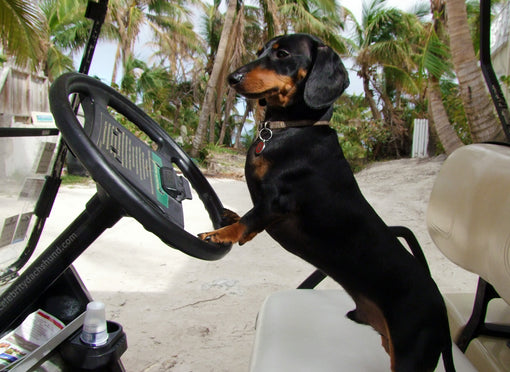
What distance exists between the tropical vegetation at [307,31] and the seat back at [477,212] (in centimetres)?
425

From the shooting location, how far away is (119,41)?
20.5 metres

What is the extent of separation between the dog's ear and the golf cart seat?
0.45 metres

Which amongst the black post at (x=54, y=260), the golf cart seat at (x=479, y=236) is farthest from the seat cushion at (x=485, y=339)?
the black post at (x=54, y=260)

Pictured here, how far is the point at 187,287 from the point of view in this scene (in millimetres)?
3354

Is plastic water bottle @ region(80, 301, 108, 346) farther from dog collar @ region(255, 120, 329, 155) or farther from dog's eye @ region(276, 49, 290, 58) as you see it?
dog's eye @ region(276, 49, 290, 58)

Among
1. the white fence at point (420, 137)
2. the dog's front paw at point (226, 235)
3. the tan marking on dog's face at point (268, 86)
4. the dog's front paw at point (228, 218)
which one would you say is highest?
the tan marking on dog's face at point (268, 86)

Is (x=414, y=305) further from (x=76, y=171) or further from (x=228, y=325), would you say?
(x=76, y=171)

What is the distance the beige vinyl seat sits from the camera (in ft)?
3.63

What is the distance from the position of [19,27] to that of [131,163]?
568 centimetres

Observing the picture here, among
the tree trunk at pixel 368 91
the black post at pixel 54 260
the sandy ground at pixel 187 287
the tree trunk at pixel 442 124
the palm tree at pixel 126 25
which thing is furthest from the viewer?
the palm tree at pixel 126 25

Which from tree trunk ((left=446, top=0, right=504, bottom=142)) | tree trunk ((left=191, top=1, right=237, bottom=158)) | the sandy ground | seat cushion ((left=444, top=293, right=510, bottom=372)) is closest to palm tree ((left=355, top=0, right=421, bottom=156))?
tree trunk ((left=191, top=1, right=237, bottom=158))

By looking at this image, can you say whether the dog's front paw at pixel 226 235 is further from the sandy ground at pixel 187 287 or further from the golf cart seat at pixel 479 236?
the sandy ground at pixel 187 287

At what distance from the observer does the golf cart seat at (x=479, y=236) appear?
3.57 ft

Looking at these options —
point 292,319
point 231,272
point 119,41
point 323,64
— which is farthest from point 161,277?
point 119,41
